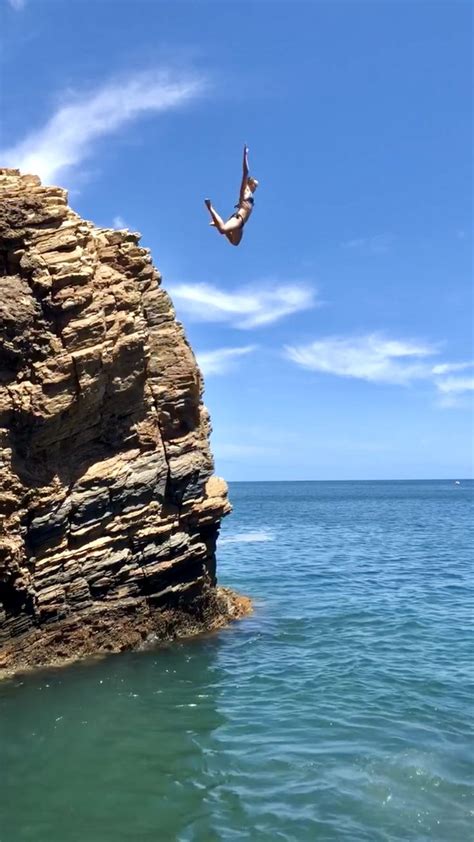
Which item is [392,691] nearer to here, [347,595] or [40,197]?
[347,595]

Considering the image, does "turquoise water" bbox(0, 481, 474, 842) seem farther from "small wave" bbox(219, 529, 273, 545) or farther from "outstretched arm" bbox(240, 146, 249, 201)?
"small wave" bbox(219, 529, 273, 545)

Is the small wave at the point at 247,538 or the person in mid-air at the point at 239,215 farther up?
the person in mid-air at the point at 239,215

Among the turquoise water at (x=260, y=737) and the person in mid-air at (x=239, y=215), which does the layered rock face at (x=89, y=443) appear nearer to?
the turquoise water at (x=260, y=737)

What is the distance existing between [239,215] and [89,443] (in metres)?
9.03

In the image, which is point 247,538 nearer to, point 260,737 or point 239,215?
point 260,737

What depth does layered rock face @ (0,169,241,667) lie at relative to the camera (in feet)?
56.2

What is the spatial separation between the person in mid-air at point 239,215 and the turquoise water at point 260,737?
9.56 meters

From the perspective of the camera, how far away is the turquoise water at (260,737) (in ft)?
34.3

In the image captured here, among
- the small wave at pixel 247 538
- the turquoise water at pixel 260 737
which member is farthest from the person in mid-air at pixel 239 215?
the small wave at pixel 247 538

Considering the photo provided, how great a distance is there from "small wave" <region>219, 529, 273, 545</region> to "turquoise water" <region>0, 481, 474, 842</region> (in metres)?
27.5

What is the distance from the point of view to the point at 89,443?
61.8ft

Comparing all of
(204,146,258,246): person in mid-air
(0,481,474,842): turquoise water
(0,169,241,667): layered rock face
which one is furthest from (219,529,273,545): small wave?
(204,146,258,246): person in mid-air

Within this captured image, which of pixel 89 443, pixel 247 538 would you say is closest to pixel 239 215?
pixel 89 443

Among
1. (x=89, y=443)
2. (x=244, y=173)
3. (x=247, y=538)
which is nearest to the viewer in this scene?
(x=244, y=173)
